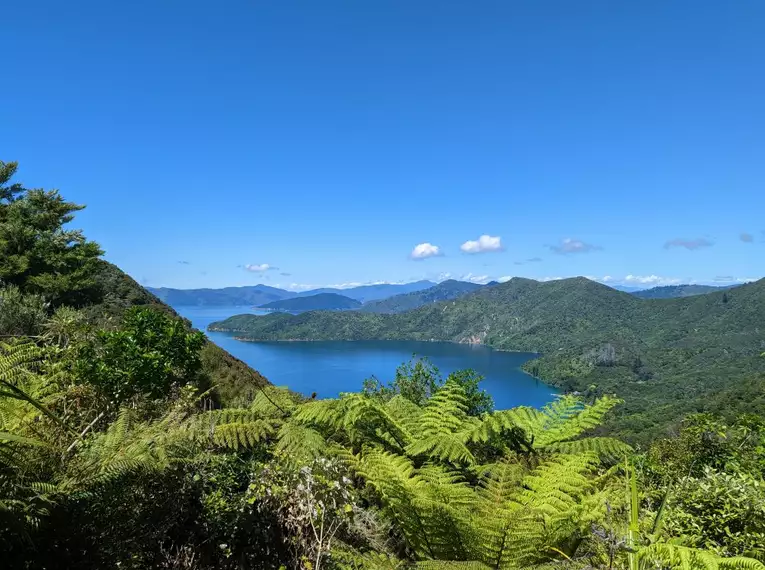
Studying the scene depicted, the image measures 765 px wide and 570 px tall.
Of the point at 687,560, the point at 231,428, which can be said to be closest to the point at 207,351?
the point at 231,428

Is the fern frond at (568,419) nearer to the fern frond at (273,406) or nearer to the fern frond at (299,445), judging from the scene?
the fern frond at (299,445)

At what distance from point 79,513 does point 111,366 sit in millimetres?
3598

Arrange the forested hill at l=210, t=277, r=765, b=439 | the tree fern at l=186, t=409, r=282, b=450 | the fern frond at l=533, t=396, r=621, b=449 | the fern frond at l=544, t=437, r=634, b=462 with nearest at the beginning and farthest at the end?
the tree fern at l=186, t=409, r=282, b=450 < the fern frond at l=544, t=437, r=634, b=462 < the fern frond at l=533, t=396, r=621, b=449 < the forested hill at l=210, t=277, r=765, b=439

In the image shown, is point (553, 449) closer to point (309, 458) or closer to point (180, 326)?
point (309, 458)

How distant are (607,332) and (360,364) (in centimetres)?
7958

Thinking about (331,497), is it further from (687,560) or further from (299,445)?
(687,560)

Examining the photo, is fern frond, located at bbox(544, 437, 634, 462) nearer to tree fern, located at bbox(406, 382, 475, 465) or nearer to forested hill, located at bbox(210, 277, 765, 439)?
tree fern, located at bbox(406, 382, 475, 465)

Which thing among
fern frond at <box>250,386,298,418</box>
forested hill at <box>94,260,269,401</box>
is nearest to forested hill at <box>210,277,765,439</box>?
forested hill at <box>94,260,269,401</box>

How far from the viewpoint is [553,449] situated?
2902 millimetres

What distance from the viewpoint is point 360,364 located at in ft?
295

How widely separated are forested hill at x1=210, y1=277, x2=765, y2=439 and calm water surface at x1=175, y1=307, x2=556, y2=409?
821 centimetres

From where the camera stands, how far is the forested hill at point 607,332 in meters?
69.3

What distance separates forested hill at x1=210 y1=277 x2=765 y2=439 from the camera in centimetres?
6931

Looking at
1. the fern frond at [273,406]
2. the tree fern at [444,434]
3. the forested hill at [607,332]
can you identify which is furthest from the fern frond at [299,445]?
the forested hill at [607,332]
